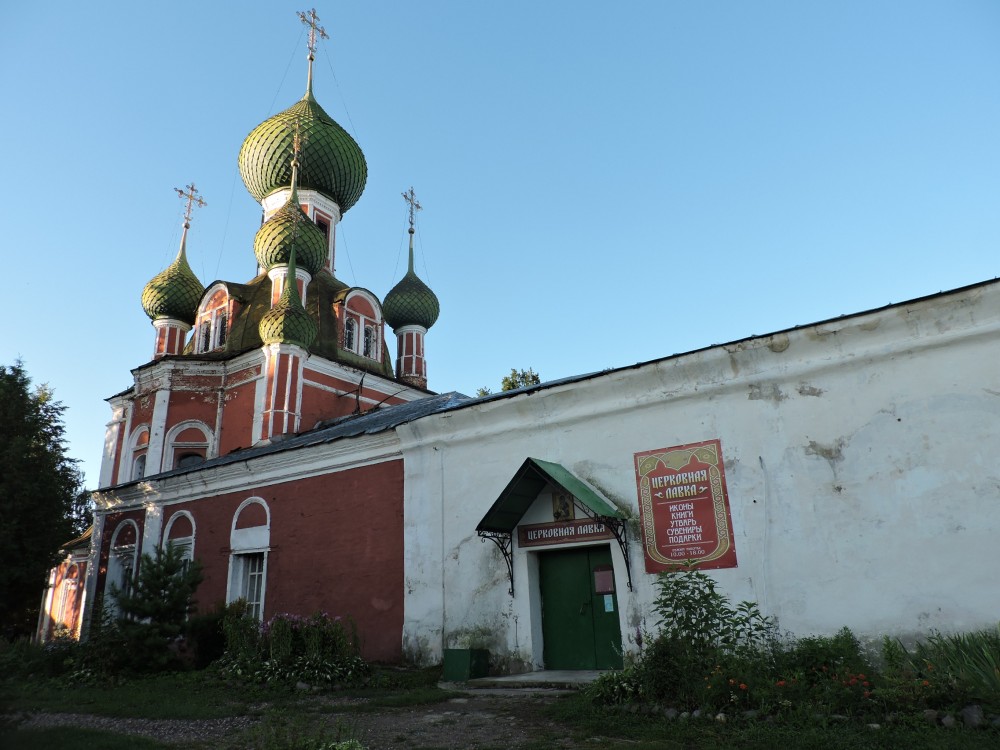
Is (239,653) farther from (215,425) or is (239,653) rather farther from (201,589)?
(215,425)

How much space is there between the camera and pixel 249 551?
44.0 feet

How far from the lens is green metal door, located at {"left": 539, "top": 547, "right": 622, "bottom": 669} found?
927 cm

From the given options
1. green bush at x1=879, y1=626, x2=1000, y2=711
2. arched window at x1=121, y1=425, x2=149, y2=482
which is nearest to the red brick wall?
green bush at x1=879, y1=626, x2=1000, y2=711

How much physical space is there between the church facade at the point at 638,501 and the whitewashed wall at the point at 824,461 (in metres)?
0.02

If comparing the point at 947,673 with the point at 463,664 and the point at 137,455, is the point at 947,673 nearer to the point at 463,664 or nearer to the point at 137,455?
the point at 463,664

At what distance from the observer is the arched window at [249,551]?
13.2 meters

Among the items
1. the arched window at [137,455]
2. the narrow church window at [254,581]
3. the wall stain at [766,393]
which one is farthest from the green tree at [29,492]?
the wall stain at [766,393]

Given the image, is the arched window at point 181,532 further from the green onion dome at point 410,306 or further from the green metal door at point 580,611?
the green onion dome at point 410,306

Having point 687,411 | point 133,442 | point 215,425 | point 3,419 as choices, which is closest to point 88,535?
point 133,442

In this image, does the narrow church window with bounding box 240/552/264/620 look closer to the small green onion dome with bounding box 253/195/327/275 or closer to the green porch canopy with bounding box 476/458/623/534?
the green porch canopy with bounding box 476/458/623/534

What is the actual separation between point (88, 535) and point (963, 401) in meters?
26.8

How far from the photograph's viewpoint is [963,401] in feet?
24.8

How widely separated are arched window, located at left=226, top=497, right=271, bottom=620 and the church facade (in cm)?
6

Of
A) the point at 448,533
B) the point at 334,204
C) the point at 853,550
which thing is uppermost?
the point at 334,204
